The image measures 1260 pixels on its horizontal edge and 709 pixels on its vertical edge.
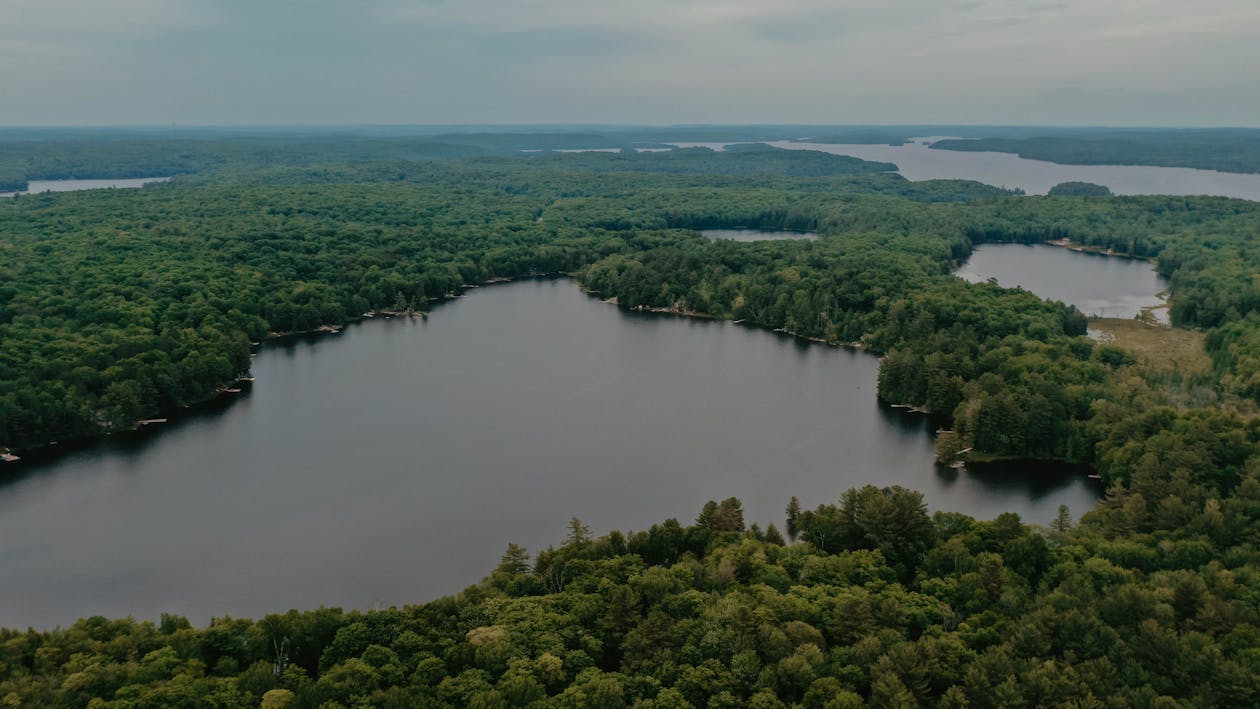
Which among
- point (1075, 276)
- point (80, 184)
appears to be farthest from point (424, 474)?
point (80, 184)

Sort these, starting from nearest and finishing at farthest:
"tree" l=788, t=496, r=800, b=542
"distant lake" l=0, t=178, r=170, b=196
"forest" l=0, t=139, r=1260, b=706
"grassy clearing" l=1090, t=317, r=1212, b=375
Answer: "forest" l=0, t=139, r=1260, b=706 → "tree" l=788, t=496, r=800, b=542 → "grassy clearing" l=1090, t=317, r=1212, b=375 → "distant lake" l=0, t=178, r=170, b=196

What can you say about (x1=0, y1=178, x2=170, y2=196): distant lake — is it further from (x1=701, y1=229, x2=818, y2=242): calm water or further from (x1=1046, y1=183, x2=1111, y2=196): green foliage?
(x1=1046, y1=183, x2=1111, y2=196): green foliage

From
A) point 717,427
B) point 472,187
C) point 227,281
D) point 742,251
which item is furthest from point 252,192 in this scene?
point 717,427

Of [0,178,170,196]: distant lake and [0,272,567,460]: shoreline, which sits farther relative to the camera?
[0,178,170,196]: distant lake

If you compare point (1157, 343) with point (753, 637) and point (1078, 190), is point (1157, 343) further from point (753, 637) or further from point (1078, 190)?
point (1078, 190)

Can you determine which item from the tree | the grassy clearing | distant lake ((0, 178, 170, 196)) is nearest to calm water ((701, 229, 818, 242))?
the grassy clearing

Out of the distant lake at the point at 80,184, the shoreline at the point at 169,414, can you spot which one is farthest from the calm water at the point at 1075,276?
the distant lake at the point at 80,184

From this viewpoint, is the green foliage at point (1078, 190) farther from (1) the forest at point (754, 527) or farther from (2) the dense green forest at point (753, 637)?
(2) the dense green forest at point (753, 637)

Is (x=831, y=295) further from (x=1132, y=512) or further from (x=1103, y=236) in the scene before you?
(x=1103, y=236)
